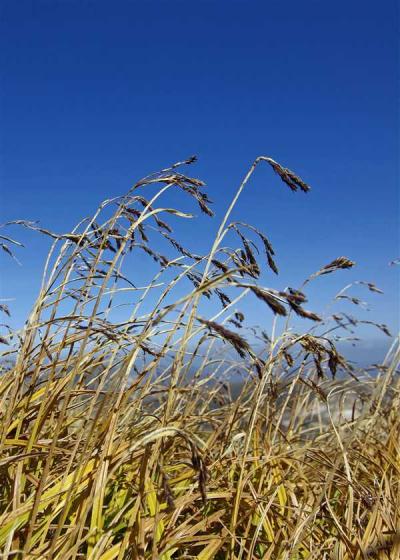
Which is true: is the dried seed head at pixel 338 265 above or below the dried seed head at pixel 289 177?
below

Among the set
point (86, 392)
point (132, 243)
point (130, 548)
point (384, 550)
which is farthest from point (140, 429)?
point (384, 550)

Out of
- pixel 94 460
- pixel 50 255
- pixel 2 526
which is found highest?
pixel 50 255

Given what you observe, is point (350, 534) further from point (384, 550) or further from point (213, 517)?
point (213, 517)

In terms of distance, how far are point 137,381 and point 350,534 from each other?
3.49 feet

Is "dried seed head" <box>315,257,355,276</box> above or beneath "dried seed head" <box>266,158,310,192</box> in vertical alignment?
beneath

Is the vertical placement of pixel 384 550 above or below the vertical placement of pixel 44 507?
below

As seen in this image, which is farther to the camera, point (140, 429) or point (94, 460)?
point (140, 429)

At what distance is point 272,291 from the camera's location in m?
1.26

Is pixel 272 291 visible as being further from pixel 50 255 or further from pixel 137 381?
pixel 50 255

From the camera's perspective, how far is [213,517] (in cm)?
205

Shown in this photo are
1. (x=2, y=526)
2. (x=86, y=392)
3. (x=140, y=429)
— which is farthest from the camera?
(x=140, y=429)

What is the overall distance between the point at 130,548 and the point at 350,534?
2.94 feet

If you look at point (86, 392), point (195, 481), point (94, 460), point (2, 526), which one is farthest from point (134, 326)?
point (2, 526)

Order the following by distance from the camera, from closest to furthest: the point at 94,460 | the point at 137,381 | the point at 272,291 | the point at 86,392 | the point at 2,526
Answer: the point at 272,291, the point at 2,526, the point at 94,460, the point at 137,381, the point at 86,392
